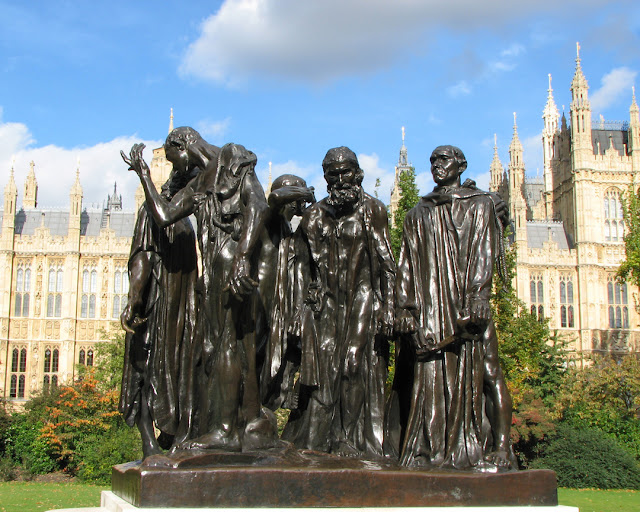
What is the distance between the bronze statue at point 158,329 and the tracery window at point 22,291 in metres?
48.6

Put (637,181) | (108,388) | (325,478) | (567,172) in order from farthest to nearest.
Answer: (567,172) → (637,181) → (108,388) → (325,478)

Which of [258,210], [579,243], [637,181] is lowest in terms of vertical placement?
[258,210]

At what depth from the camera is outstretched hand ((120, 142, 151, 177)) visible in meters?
5.72

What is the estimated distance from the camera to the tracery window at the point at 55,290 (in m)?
51.3

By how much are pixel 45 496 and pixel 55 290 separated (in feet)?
101

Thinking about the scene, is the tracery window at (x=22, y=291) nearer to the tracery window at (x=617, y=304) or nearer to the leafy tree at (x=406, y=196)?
the leafy tree at (x=406, y=196)

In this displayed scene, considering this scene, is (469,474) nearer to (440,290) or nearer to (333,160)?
(440,290)

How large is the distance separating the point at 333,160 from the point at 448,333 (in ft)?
5.31

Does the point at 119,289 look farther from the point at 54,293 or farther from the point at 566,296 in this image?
the point at 566,296

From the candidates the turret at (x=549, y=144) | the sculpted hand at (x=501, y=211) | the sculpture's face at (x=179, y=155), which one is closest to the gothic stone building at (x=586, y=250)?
the turret at (x=549, y=144)

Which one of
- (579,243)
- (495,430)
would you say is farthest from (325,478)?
(579,243)

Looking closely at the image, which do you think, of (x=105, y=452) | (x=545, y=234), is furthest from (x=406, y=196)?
(x=545, y=234)

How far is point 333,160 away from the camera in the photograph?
5992 millimetres

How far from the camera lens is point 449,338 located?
541 centimetres
